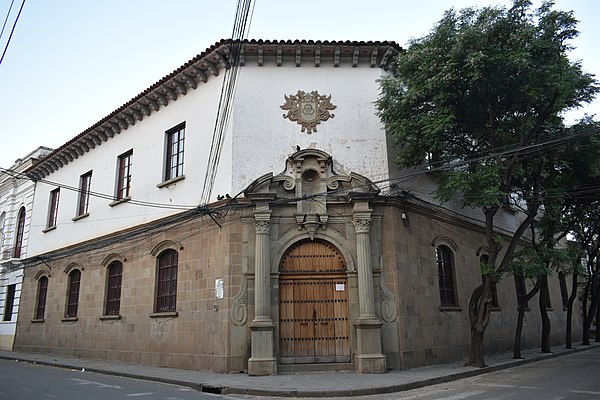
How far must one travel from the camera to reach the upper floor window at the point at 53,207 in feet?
71.0

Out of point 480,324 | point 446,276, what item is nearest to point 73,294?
point 446,276

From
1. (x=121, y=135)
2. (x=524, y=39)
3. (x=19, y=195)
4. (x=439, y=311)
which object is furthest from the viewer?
(x=19, y=195)

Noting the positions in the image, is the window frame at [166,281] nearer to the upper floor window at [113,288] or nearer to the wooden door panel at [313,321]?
the upper floor window at [113,288]

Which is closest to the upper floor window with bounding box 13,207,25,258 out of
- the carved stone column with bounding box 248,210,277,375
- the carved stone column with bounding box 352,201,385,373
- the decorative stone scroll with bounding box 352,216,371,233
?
the carved stone column with bounding box 248,210,277,375

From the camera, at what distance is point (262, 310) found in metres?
12.1

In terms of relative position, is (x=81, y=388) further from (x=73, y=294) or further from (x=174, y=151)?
(x=73, y=294)

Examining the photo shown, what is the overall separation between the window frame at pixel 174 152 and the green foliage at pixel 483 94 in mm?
6549

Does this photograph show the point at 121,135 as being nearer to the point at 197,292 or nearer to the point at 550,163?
the point at 197,292

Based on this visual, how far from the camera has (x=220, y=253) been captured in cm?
1300

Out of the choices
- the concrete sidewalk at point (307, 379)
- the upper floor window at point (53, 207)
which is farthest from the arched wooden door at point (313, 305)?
the upper floor window at point (53, 207)

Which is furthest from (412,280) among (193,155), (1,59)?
(1,59)

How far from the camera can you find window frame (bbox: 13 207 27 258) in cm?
2372

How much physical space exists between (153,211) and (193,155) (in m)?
2.51

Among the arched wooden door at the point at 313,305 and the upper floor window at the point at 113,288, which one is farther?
the upper floor window at the point at 113,288
